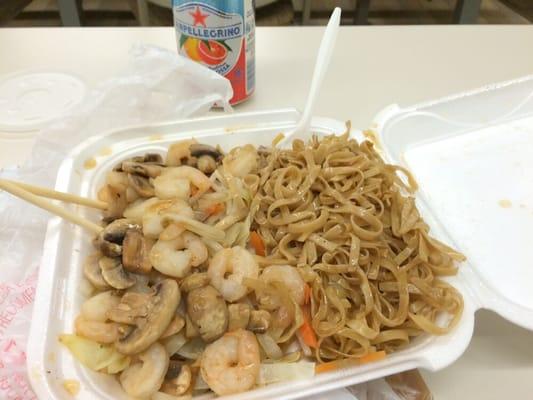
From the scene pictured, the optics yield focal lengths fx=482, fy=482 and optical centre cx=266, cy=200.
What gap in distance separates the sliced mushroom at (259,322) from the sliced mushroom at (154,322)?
114 millimetres

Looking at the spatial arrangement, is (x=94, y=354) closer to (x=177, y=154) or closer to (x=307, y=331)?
(x=307, y=331)

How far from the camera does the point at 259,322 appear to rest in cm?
72

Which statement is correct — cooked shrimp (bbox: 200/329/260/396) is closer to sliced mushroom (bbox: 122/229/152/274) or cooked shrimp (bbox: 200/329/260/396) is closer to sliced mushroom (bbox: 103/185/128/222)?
sliced mushroom (bbox: 122/229/152/274)

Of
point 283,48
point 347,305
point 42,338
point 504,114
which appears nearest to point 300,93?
point 283,48

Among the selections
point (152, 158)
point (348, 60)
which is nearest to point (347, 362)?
point (152, 158)

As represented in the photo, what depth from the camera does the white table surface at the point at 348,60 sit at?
1.41m

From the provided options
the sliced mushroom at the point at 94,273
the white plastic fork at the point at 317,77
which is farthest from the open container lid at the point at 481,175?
the sliced mushroom at the point at 94,273

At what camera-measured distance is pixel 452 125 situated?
1207 mm

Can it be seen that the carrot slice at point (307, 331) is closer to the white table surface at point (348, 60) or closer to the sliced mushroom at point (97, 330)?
the sliced mushroom at point (97, 330)

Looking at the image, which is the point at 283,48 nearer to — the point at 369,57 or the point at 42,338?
the point at 369,57

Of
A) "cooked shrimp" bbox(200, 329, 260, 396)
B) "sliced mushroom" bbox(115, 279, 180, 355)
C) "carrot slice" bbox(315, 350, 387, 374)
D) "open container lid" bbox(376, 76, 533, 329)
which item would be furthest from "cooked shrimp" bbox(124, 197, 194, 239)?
"open container lid" bbox(376, 76, 533, 329)

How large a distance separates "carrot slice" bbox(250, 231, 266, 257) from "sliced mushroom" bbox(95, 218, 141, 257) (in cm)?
20

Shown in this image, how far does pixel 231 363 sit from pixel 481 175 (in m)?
0.75

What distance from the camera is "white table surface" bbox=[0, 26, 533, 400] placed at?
1407mm
